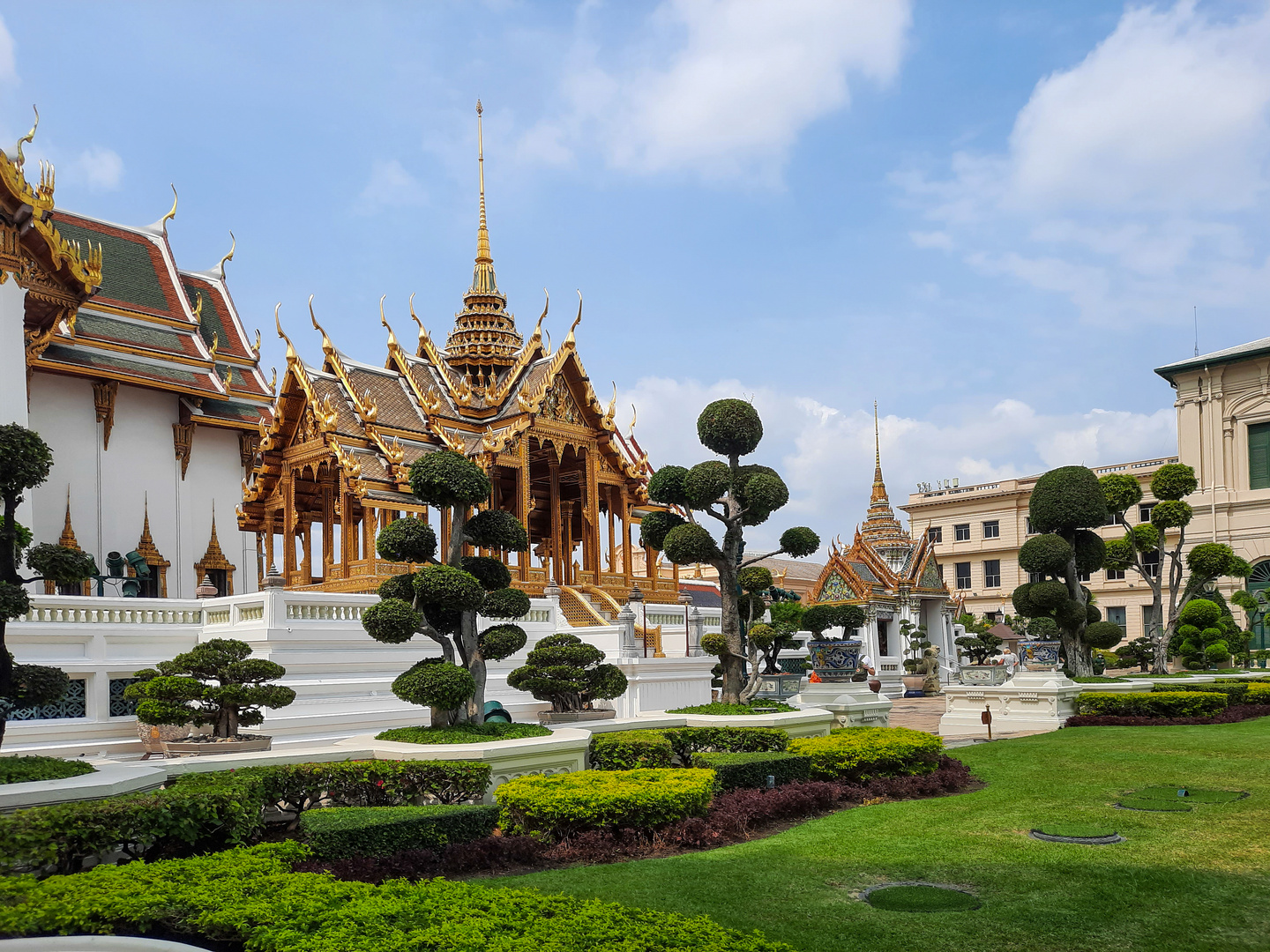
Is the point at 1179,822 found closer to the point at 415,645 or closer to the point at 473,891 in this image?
the point at 473,891

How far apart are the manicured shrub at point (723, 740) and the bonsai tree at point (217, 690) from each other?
427 cm

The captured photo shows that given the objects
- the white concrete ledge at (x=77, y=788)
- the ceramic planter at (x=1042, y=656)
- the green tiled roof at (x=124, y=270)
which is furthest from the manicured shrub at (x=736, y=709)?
the green tiled roof at (x=124, y=270)

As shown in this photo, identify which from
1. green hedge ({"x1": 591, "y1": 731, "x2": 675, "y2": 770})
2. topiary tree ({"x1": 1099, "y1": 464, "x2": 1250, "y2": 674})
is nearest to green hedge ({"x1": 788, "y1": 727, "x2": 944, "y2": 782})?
green hedge ({"x1": 591, "y1": 731, "x2": 675, "y2": 770})

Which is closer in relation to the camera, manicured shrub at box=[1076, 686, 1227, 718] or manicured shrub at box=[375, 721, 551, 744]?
manicured shrub at box=[375, 721, 551, 744]

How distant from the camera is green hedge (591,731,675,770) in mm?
10352

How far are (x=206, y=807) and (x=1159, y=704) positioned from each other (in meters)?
16.6

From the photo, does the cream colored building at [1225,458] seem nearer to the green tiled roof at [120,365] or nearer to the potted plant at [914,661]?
the potted plant at [914,661]

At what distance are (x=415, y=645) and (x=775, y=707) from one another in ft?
18.7

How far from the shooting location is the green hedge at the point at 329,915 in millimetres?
4688

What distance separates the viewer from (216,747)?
425 inches

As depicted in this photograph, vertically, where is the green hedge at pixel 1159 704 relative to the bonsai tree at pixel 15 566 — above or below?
below

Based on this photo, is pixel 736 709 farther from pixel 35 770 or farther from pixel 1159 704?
pixel 1159 704

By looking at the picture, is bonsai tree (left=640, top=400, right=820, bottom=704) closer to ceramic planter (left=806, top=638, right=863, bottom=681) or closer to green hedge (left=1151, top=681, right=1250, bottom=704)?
ceramic planter (left=806, top=638, right=863, bottom=681)

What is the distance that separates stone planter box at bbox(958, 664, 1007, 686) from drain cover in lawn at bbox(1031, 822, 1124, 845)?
64.0ft
